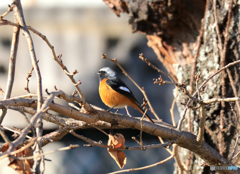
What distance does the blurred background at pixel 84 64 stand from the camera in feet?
16.9

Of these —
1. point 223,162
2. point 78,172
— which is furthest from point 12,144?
point 78,172

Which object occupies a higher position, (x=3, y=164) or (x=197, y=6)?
(x=197, y=6)

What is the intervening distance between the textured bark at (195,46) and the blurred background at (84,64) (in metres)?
1.89

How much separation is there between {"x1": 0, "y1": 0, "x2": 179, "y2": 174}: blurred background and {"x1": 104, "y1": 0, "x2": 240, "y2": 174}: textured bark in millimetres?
1892

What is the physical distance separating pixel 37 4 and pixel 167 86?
3758mm

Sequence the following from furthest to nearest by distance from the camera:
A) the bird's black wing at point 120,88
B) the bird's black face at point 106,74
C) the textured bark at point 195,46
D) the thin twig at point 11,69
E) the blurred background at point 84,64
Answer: the blurred background at point 84,64 < the bird's black face at point 106,74 < the bird's black wing at point 120,88 < the textured bark at point 195,46 < the thin twig at point 11,69

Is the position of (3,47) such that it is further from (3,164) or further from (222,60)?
(222,60)

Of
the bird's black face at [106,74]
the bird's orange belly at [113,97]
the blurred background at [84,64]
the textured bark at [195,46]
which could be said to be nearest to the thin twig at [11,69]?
the bird's orange belly at [113,97]

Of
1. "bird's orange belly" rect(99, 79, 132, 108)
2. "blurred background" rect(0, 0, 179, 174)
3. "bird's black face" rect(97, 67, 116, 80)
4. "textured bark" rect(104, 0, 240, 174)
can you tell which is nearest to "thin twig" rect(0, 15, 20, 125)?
"bird's orange belly" rect(99, 79, 132, 108)

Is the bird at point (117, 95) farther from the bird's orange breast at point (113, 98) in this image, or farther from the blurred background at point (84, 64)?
the blurred background at point (84, 64)

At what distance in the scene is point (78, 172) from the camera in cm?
516

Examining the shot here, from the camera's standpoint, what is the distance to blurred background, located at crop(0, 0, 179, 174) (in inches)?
203

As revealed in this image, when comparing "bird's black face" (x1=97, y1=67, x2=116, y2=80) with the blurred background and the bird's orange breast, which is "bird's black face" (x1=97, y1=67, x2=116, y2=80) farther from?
the blurred background

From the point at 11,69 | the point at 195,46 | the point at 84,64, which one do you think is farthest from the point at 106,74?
the point at 11,69
